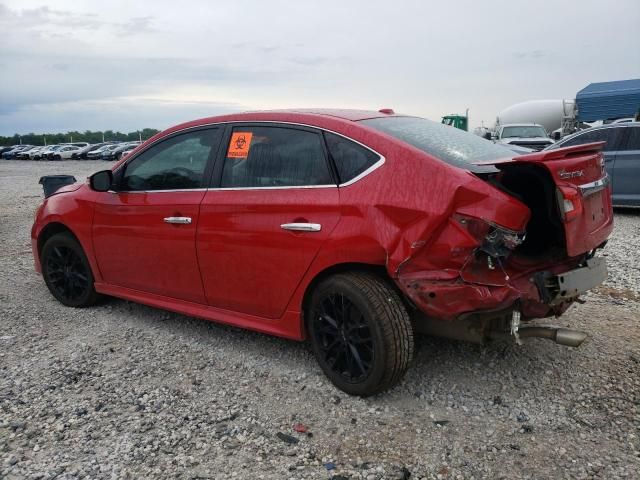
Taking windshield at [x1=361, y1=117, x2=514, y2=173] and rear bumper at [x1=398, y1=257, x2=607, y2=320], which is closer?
rear bumper at [x1=398, y1=257, x2=607, y2=320]

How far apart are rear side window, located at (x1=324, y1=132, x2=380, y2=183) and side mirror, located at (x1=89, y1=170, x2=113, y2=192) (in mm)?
2067

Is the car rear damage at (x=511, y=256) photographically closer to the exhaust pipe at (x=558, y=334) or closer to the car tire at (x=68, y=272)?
the exhaust pipe at (x=558, y=334)

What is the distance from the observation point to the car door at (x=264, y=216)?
3.33 metres

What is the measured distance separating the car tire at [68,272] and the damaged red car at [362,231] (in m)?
0.82

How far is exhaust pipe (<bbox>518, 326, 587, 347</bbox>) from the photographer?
10.2ft

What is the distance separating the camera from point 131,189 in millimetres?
4414

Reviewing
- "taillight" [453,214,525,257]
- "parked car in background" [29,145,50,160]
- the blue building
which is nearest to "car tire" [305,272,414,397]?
"taillight" [453,214,525,257]

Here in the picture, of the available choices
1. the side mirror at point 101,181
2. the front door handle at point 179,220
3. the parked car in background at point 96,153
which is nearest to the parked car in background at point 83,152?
the parked car in background at point 96,153

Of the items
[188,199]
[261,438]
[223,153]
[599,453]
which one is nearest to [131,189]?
[188,199]

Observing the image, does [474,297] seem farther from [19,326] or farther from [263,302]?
[19,326]

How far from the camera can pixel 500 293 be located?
2.82 metres

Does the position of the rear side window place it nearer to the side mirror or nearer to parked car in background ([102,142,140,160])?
the side mirror

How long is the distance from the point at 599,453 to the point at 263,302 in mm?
2057

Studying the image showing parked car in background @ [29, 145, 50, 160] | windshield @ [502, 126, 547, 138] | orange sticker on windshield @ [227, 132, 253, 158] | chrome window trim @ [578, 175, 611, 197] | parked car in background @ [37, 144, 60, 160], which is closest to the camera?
chrome window trim @ [578, 175, 611, 197]
